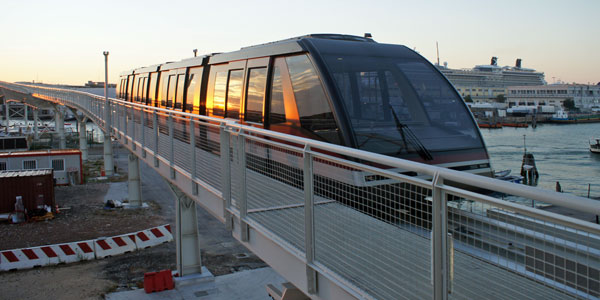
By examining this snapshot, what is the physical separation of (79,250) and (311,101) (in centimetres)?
1268

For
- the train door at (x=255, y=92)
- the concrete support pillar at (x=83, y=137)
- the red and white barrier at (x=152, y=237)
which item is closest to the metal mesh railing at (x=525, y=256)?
the train door at (x=255, y=92)

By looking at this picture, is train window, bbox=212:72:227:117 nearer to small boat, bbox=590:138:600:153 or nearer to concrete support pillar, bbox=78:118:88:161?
concrete support pillar, bbox=78:118:88:161

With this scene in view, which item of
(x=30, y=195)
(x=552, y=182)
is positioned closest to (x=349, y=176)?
(x=30, y=195)

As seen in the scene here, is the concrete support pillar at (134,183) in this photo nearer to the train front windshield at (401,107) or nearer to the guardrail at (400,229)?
the guardrail at (400,229)

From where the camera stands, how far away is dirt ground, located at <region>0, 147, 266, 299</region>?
47.5ft

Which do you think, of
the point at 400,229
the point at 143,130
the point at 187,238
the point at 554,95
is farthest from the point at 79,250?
the point at 554,95

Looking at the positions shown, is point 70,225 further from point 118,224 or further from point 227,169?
point 227,169

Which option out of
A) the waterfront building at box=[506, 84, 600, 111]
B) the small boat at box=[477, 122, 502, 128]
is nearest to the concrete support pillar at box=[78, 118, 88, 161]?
the small boat at box=[477, 122, 502, 128]

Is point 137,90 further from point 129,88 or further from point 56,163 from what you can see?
point 56,163

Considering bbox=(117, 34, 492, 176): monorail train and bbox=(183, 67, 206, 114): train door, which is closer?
bbox=(117, 34, 492, 176): monorail train

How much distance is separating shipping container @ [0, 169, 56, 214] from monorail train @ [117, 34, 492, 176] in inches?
679

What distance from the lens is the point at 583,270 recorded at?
8.77 feet

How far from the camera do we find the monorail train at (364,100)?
677cm

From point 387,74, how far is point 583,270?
5186 mm
